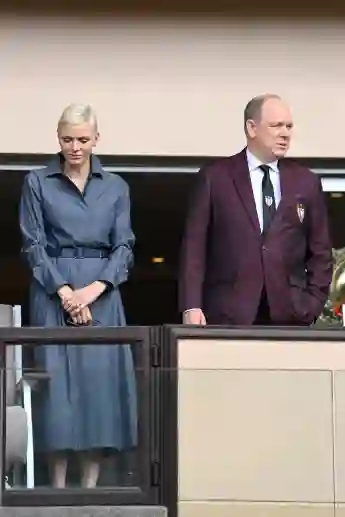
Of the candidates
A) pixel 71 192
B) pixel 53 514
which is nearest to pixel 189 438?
pixel 53 514

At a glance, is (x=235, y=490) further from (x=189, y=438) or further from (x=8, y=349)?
(x=8, y=349)

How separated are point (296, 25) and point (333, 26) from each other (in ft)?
0.73

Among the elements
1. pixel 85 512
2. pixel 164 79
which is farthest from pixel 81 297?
pixel 164 79

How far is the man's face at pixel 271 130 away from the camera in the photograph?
5.14m

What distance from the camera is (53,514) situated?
16.3ft

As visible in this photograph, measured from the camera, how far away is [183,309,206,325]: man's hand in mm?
5094

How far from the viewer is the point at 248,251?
5.06m

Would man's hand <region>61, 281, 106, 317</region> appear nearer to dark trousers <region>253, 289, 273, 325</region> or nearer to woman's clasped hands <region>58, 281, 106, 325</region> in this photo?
woman's clasped hands <region>58, 281, 106, 325</region>

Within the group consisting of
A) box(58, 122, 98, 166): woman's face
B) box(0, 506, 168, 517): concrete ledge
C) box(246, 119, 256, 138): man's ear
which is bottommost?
box(0, 506, 168, 517): concrete ledge

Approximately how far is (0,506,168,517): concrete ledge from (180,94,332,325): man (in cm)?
76

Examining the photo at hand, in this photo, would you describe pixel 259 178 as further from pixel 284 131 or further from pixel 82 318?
pixel 82 318

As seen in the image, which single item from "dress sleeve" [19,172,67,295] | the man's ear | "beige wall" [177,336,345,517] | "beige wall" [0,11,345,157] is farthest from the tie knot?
"beige wall" [0,11,345,157]

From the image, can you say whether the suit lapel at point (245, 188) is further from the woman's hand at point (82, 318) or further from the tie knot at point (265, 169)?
the woman's hand at point (82, 318)

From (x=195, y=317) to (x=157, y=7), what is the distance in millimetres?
3065
